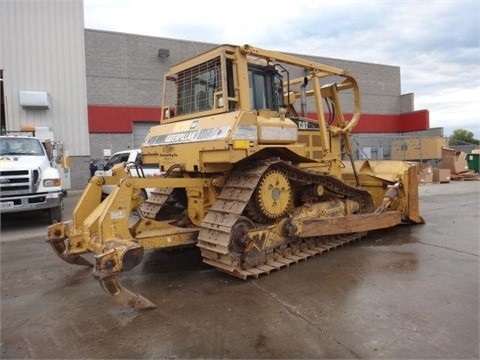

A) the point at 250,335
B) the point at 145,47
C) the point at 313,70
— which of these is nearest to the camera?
the point at 250,335

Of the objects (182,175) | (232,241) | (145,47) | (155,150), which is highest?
(145,47)

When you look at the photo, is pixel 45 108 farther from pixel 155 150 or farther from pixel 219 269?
pixel 219 269

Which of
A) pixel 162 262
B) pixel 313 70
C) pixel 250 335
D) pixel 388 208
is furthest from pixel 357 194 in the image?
pixel 250 335

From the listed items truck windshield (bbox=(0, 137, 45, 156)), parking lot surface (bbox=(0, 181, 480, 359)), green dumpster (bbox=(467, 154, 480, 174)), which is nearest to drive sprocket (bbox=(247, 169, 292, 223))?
parking lot surface (bbox=(0, 181, 480, 359))

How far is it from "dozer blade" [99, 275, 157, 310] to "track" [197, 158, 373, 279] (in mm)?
1053

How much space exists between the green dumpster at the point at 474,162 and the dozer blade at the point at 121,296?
78.2 ft

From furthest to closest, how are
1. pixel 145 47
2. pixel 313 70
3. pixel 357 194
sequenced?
1. pixel 145 47
2. pixel 357 194
3. pixel 313 70

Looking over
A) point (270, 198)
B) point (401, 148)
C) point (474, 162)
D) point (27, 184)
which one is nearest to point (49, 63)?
point (27, 184)

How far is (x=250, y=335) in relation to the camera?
3.43 meters

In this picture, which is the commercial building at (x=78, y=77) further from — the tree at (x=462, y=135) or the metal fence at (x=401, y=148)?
the tree at (x=462, y=135)

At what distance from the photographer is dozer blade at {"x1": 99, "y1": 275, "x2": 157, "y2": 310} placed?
374 cm

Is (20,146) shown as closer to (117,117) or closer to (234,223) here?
(234,223)

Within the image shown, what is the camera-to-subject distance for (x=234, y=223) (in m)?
4.67

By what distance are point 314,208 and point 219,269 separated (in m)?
1.89
